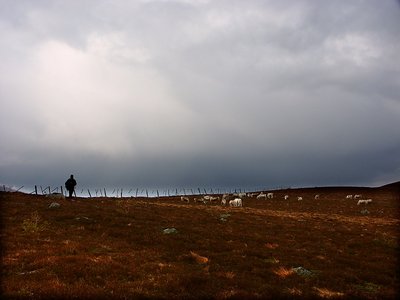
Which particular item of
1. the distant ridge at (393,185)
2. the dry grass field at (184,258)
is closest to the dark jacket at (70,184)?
the dry grass field at (184,258)

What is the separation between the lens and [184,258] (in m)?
24.1

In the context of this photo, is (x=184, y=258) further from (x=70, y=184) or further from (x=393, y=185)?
(x=393, y=185)

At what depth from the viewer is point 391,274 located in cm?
2367

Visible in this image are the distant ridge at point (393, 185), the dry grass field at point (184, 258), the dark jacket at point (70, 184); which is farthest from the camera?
the distant ridge at point (393, 185)

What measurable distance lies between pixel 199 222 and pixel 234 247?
490 inches

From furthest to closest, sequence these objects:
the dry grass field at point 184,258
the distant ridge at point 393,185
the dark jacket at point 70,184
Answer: the distant ridge at point 393,185, the dark jacket at point 70,184, the dry grass field at point 184,258

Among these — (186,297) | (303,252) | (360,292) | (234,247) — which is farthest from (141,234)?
(360,292)

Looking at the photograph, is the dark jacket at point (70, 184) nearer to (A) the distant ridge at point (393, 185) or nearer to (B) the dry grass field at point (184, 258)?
(B) the dry grass field at point (184, 258)

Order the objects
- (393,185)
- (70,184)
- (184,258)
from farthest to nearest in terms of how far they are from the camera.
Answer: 1. (393,185)
2. (70,184)
3. (184,258)

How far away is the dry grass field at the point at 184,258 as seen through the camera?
17048 millimetres

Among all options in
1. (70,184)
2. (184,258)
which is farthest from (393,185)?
(184,258)

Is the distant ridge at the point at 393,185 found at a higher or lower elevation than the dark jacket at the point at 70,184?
lower

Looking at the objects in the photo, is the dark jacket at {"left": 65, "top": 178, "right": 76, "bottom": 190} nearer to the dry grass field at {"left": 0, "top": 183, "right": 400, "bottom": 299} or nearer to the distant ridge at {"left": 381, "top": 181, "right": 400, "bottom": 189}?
the dry grass field at {"left": 0, "top": 183, "right": 400, "bottom": 299}

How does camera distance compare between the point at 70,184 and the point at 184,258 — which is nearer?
the point at 184,258
